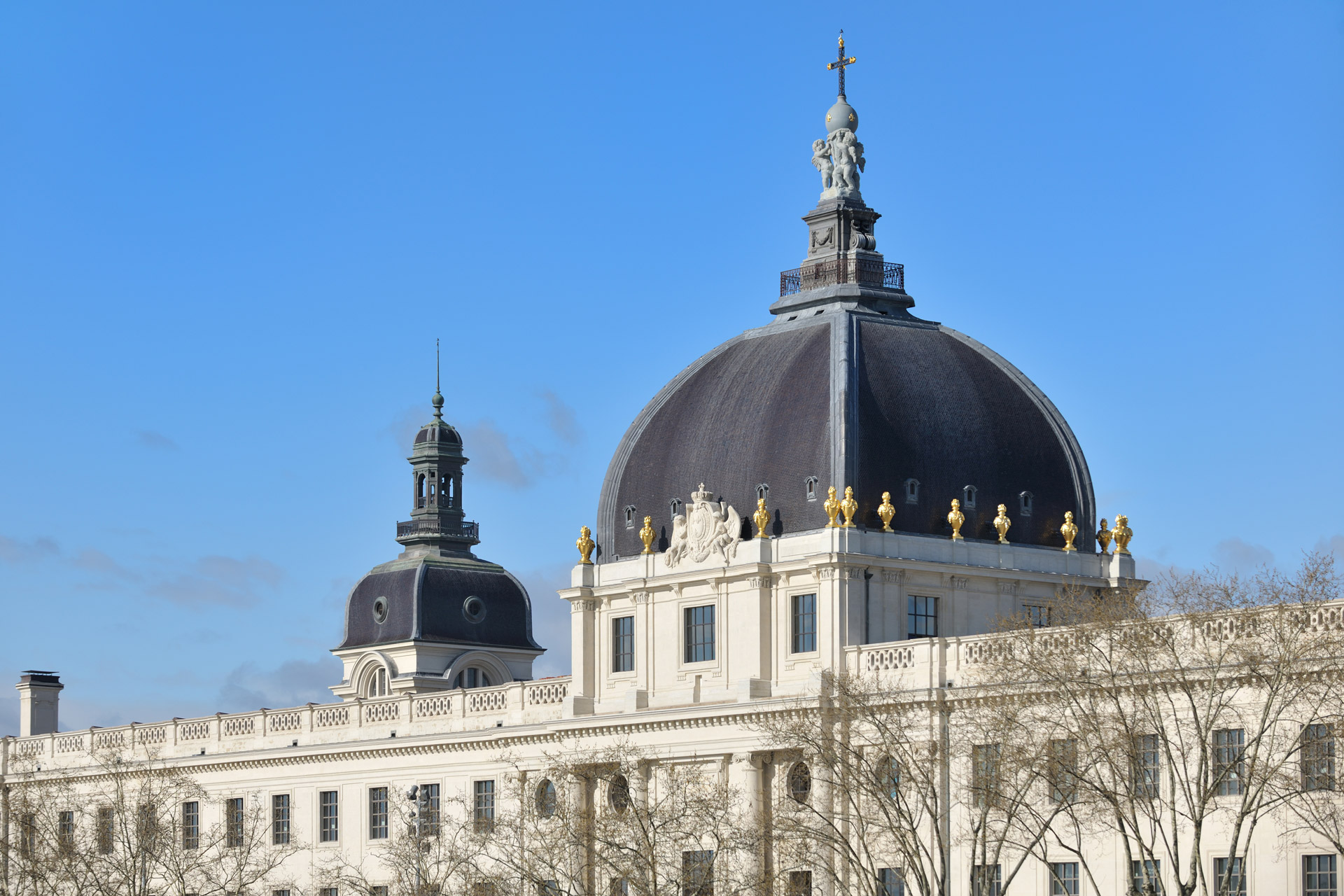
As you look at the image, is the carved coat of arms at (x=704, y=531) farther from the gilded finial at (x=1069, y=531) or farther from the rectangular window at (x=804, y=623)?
the gilded finial at (x=1069, y=531)

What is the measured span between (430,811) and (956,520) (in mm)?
22711

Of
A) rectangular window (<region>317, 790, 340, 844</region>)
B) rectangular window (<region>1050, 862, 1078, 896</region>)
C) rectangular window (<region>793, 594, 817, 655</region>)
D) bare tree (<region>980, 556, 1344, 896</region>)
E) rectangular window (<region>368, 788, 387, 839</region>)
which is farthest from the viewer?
rectangular window (<region>317, 790, 340, 844</region>)

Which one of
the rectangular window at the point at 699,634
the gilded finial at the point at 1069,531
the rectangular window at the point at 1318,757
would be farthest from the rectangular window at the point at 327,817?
the rectangular window at the point at 1318,757

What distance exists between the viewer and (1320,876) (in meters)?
67.6

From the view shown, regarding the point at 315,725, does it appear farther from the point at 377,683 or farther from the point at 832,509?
the point at 832,509

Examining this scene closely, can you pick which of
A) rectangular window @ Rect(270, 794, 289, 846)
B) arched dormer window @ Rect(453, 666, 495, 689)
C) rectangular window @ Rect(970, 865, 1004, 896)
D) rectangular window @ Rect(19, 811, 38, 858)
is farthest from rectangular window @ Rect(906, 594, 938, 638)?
arched dormer window @ Rect(453, 666, 495, 689)

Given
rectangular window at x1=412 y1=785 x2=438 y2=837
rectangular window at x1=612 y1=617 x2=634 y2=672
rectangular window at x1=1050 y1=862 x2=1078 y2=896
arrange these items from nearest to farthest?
rectangular window at x1=1050 y1=862 x2=1078 y2=896 < rectangular window at x1=612 y1=617 x2=634 y2=672 < rectangular window at x1=412 y1=785 x2=438 y2=837

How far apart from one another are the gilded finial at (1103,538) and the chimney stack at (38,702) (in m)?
56.6

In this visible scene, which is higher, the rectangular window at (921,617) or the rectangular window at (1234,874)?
the rectangular window at (921,617)

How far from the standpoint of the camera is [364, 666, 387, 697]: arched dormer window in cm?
11906

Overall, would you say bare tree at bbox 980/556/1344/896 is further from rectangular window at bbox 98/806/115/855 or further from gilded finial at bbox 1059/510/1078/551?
rectangular window at bbox 98/806/115/855

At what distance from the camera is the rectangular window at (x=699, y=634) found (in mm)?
86875

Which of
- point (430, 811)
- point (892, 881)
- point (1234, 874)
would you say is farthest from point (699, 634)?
point (1234, 874)

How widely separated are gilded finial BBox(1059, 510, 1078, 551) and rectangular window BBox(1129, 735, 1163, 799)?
16613 millimetres
